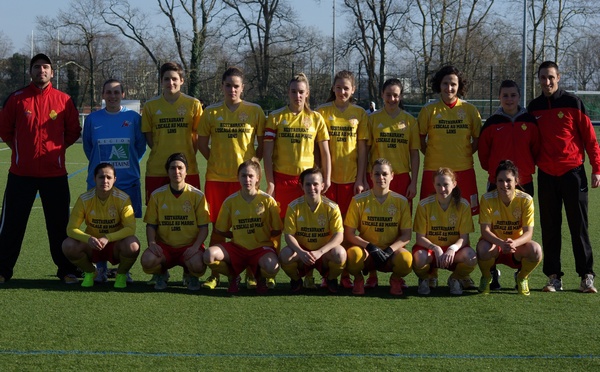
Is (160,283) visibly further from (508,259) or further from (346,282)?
(508,259)

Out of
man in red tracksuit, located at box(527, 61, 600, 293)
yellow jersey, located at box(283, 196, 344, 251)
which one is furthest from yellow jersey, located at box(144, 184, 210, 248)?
man in red tracksuit, located at box(527, 61, 600, 293)

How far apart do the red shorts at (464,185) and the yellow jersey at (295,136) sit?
90 centimetres

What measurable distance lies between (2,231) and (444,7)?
1495 inches

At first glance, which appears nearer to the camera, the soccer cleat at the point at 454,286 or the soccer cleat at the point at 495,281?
the soccer cleat at the point at 454,286

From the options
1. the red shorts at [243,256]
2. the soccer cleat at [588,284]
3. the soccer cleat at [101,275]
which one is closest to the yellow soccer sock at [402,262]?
the red shorts at [243,256]

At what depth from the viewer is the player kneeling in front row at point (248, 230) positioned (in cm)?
593

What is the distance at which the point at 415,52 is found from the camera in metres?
40.8

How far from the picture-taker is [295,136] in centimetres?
613

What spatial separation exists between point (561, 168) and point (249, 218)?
2.47 m

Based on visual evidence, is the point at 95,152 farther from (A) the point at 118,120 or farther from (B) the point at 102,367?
(B) the point at 102,367

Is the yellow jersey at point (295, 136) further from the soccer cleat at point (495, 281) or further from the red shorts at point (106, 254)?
the soccer cleat at point (495, 281)

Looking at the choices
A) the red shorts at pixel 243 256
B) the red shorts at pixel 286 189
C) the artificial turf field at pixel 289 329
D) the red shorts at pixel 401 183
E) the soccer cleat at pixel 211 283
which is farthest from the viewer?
the red shorts at pixel 401 183

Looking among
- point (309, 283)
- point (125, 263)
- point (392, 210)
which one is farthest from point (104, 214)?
point (392, 210)

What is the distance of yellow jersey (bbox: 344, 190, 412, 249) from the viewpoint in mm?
5961
